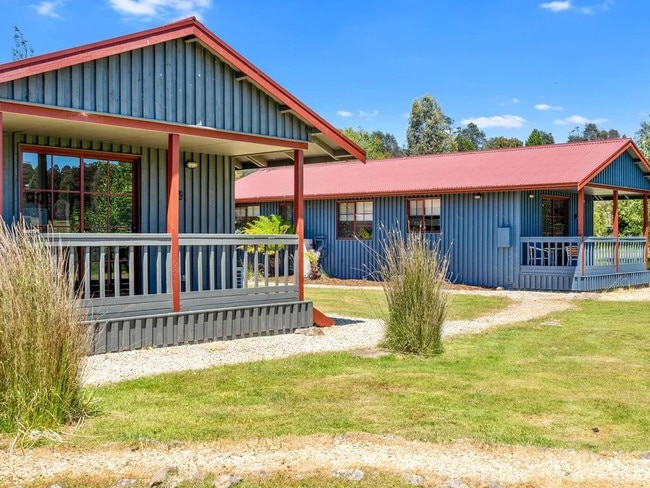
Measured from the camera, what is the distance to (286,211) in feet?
75.5

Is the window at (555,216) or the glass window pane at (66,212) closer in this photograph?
the glass window pane at (66,212)

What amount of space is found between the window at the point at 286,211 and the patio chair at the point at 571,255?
26.9 ft

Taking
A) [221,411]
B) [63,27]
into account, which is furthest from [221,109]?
[63,27]

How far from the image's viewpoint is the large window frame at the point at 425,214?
781 inches

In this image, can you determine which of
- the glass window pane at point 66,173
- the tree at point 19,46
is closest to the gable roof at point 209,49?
the glass window pane at point 66,173

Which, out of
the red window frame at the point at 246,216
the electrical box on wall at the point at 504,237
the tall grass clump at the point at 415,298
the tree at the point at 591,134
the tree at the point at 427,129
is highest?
the tree at the point at 591,134

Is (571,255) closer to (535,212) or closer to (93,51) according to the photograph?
(535,212)

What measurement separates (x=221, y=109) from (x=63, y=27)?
32297 millimetres

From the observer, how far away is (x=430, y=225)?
20000 millimetres

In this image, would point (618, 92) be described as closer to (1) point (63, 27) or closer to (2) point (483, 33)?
(2) point (483, 33)

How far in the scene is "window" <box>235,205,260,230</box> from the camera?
24.2 meters

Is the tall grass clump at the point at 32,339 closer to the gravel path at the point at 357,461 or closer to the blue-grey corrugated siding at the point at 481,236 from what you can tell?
the gravel path at the point at 357,461

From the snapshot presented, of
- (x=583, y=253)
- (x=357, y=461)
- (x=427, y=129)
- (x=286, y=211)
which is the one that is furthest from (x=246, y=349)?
(x=427, y=129)

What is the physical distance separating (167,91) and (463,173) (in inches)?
479
